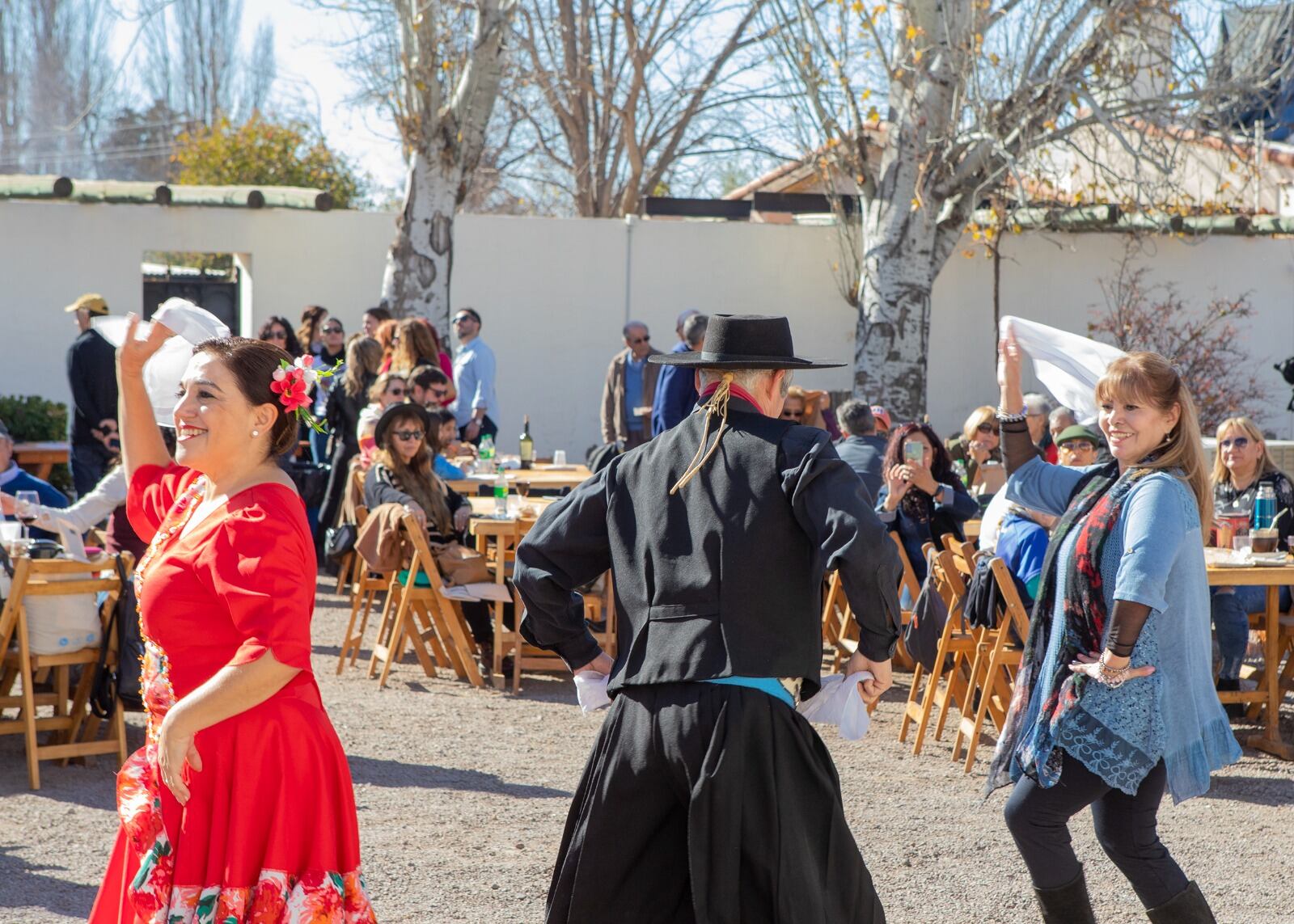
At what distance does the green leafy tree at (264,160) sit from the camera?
879 inches

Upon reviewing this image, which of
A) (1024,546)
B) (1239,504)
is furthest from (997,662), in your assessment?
(1239,504)

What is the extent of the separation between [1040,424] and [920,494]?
1846 mm

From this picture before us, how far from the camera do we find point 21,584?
218 inches

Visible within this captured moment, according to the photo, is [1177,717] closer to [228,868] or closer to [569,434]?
[228,868]

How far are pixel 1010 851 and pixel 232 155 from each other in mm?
19843

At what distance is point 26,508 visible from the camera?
6.03 m

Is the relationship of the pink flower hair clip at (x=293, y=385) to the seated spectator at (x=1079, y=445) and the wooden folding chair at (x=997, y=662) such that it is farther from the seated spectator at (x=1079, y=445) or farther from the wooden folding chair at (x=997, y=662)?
the seated spectator at (x=1079, y=445)

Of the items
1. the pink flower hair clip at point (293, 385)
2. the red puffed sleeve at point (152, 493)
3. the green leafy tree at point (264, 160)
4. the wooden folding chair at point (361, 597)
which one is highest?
the green leafy tree at point (264, 160)

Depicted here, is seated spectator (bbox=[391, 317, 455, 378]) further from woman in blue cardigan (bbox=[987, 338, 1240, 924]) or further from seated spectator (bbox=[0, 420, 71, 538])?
woman in blue cardigan (bbox=[987, 338, 1240, 924])

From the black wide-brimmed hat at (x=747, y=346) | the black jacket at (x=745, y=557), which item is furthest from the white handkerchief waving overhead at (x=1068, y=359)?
the black jacket at (x=745, y=557)

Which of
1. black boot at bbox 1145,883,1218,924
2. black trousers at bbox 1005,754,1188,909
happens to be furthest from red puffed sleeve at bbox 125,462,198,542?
black boot at bbox 1145,883,1218,924

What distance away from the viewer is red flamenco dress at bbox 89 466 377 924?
9.02 feet

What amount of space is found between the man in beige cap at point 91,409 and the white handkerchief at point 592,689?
289 inches

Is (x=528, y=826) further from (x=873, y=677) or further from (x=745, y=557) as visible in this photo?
(x=745, y=557)
